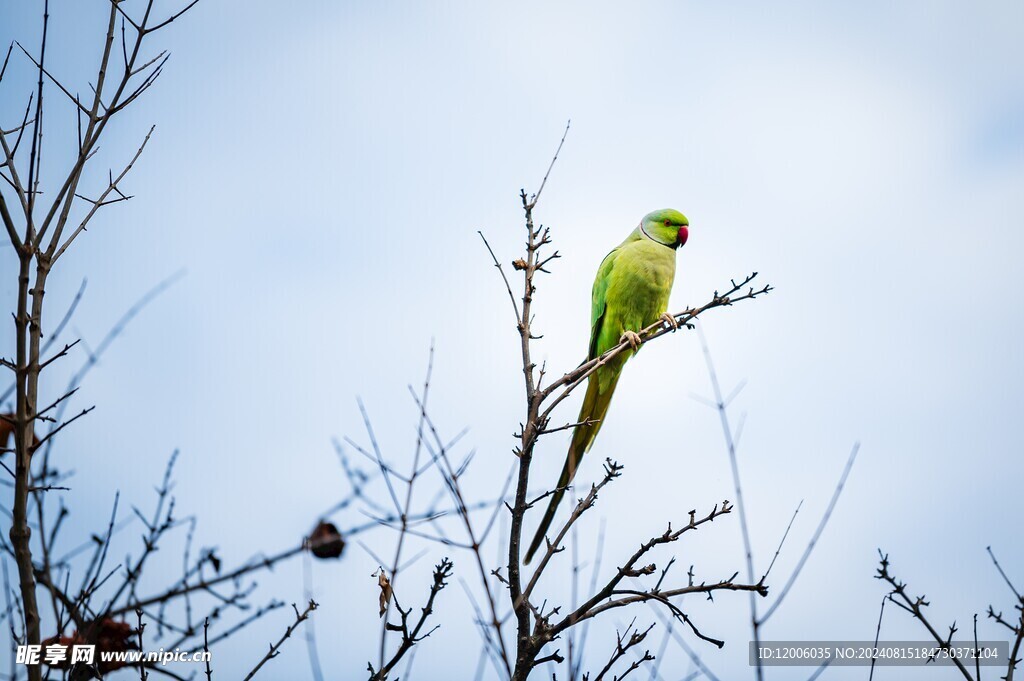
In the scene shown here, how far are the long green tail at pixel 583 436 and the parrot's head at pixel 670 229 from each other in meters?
1.43

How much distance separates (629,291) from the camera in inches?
228

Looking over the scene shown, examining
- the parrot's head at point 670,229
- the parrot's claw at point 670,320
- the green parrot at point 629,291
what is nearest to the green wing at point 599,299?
the green parrot at point 629,291

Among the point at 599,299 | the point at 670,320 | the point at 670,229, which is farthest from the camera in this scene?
the point at 670,229

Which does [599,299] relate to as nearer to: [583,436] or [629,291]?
[629,291]

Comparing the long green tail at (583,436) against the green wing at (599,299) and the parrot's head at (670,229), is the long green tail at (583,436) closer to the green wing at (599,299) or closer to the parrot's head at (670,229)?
the green wing at (599,299)

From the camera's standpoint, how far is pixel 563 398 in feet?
11.3

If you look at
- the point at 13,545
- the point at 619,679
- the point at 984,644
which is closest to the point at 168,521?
the point at 13,545

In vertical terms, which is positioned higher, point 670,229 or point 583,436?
point 670,229

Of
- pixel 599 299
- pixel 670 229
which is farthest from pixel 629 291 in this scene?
pixel 670 229

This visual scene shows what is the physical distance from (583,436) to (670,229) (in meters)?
2.20

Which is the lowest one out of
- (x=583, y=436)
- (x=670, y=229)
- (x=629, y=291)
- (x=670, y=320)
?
(x=583, y=436)

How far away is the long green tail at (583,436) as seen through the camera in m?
4.12

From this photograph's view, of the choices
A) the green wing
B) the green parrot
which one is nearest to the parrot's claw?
the green parrot

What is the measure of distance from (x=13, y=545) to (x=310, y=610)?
117 cm
